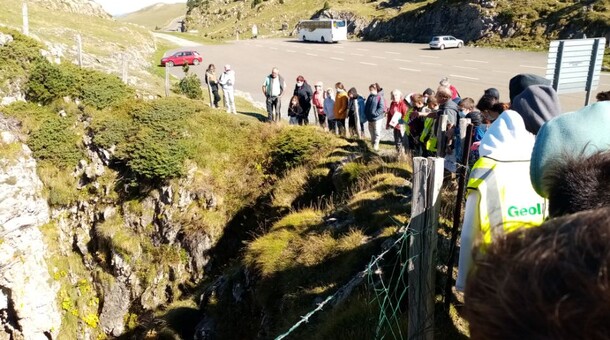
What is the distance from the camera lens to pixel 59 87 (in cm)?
1467

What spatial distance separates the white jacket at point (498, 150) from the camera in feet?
9.25

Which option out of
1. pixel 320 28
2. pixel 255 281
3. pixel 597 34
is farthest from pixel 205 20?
pixel 255 281

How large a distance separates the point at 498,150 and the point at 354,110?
8.98 meters

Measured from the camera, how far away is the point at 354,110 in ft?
38.6

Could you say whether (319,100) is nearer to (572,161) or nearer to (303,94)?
(303,94)

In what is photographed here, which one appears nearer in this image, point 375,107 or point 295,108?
point 375,107

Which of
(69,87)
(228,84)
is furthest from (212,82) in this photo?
(69,87)

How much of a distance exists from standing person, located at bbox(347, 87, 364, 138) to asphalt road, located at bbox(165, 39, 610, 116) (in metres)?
6.70

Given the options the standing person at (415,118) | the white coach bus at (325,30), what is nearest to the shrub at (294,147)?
the standing person at (415,118)

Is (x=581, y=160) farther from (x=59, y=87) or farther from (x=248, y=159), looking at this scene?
(x=59, y=87)

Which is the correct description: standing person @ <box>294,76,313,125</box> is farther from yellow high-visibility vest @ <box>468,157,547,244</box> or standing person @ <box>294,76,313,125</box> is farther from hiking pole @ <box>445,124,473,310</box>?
yellow high-visibility vest @ <box>468,157,547,244</box>

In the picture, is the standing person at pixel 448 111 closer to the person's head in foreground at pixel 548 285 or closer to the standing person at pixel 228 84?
the person's head in foreground at pixel 548 285

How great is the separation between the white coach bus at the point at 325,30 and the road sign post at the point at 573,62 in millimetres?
39275

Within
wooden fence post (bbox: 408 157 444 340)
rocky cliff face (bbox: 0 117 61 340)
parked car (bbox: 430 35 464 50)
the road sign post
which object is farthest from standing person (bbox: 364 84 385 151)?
parked car (bbox: 430 35 464 50)
